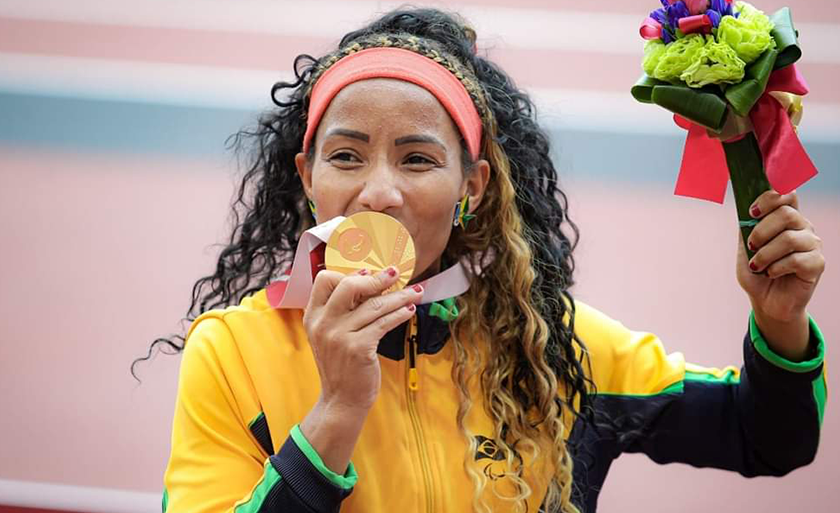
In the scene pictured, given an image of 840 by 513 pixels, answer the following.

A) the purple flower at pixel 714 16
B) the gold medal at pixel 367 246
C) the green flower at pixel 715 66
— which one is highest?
the purple flower at pixel 714 16

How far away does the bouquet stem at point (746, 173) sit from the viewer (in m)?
1.40

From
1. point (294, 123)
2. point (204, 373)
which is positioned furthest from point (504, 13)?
point (204, 373)

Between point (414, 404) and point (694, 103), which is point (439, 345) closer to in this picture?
point (414, 404)

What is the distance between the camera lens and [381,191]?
1.44m

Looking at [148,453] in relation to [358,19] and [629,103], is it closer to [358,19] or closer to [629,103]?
[358,19]

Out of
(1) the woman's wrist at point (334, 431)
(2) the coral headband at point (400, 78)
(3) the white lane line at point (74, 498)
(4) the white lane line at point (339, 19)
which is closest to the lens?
(1) the woman's wrist at point (334, 431)

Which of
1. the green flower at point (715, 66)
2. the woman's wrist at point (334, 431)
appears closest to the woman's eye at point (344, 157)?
the woman's wrist at point (334, 431)

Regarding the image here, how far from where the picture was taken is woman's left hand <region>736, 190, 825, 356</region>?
1.41 meters

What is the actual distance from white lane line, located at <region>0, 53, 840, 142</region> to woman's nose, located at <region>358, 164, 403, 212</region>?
1.30 meters

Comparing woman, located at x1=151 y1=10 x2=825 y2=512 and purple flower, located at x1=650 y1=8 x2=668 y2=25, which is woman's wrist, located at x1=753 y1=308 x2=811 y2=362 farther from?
purple flower, located at x1=650 y1=8 x2=668 y2=25

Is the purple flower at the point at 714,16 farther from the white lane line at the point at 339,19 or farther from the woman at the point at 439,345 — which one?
the white lane line at the point at 339,19

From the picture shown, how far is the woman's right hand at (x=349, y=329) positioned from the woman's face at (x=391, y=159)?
0.16m

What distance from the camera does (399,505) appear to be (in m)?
1.45

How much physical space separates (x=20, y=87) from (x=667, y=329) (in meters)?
1.87
